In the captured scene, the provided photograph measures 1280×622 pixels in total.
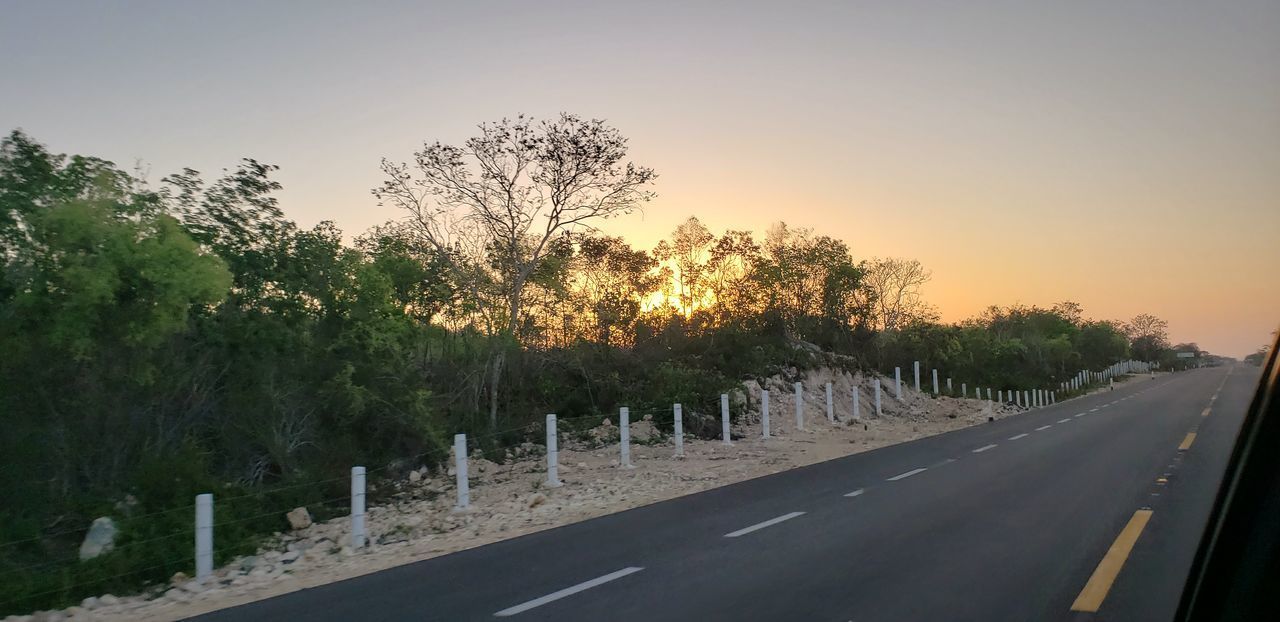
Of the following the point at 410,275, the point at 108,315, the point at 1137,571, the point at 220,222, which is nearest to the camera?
the point at 1137,571

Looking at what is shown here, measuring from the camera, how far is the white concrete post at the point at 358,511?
11.8m

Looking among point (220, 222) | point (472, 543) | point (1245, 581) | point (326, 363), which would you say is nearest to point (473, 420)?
point (326, 363)

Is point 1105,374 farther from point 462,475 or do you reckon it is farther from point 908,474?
point 462,475

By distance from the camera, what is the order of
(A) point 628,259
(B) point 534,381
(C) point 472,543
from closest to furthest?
(C) point 472,543
(B) point 534,381
(A) point 628,259

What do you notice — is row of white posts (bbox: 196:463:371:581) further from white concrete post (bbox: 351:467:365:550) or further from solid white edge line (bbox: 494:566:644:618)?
solid white edge line (bbox: 494:566:644:618)

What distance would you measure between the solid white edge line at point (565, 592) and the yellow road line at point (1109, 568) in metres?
3.99

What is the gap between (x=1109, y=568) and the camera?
765 cm

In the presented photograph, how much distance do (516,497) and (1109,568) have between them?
35.7 ft

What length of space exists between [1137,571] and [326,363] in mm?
16924

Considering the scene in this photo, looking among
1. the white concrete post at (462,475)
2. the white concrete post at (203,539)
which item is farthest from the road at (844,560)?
the white concrete post at (462,475)

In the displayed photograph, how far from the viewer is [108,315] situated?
48.1 feet

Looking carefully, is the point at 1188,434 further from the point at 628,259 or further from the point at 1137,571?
the point at 628,259

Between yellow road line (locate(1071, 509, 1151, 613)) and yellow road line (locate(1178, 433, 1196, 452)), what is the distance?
9.61 meters

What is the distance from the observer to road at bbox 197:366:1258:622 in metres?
6.75
